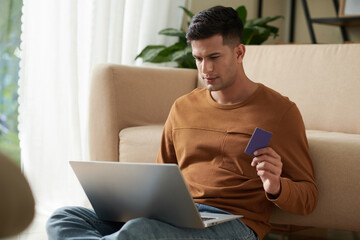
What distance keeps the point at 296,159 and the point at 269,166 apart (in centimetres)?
16

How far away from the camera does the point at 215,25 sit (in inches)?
55.8

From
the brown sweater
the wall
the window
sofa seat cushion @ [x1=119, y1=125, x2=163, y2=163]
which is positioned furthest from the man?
the wall

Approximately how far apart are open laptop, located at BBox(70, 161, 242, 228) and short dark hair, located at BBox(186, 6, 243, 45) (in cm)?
44

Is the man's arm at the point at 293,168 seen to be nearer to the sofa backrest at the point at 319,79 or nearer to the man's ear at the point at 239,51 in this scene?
the man's ear at the point at 239,51

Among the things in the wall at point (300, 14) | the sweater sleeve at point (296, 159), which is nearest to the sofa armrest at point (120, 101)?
the sweater sleeve at point (296, 159)

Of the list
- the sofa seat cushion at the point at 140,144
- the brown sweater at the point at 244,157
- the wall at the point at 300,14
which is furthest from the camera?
the wall at the point at 300,14

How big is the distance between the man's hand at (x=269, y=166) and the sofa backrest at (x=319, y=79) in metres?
0.89

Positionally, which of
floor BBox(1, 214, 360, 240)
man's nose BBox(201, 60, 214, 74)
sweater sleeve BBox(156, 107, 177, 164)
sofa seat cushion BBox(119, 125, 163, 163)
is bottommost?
floor BBox(1, 214, 360, 240)

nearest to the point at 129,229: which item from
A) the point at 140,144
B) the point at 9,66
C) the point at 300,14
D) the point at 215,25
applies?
the point at 215,25

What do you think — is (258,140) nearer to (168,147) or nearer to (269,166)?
(269,166)

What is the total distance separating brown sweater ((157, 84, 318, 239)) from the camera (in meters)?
1.35

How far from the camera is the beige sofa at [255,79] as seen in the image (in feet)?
6.74

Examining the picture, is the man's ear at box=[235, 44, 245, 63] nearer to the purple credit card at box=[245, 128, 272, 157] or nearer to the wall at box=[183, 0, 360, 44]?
the purple credit card at box=[245, 128, 272, 157]

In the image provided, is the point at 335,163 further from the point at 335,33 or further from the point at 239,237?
the point at 335,33
